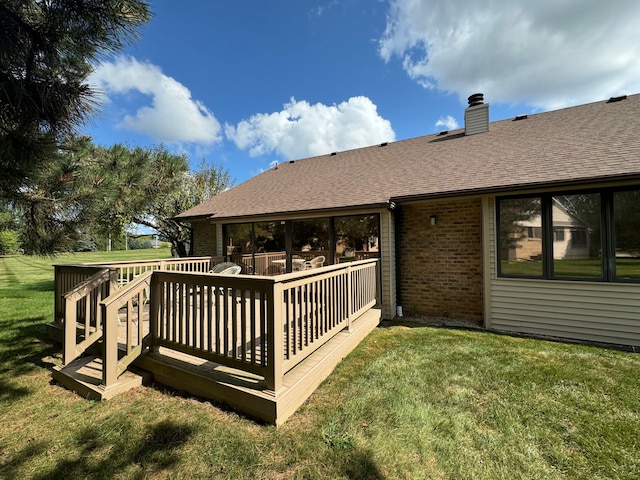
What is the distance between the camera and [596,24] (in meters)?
7.46

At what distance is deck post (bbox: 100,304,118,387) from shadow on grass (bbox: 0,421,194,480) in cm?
73

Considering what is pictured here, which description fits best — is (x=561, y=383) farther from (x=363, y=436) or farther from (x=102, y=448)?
(x=102, y=448)

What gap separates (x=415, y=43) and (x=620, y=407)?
1083cm

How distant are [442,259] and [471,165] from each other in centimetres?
254

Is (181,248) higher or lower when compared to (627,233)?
lower

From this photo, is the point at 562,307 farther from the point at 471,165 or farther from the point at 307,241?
the point at 307,241

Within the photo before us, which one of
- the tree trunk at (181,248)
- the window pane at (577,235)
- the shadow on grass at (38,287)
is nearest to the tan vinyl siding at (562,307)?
the window pane at (577,235)

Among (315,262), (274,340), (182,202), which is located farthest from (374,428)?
(182,202)

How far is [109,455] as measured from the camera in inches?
92.9

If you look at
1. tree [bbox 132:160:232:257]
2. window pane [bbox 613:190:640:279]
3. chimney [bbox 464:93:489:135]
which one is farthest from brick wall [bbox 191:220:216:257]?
window pane [bbox 613:190:640:279]

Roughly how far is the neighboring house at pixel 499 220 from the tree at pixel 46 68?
16.6 feet

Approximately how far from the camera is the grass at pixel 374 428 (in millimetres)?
2186

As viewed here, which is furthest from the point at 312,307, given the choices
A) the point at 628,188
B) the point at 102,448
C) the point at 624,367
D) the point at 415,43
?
the point at 415,43

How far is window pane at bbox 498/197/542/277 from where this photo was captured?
18.0 feet
